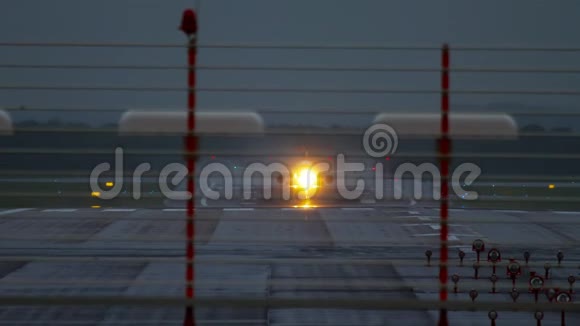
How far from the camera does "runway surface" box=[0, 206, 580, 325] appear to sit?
3.88 m

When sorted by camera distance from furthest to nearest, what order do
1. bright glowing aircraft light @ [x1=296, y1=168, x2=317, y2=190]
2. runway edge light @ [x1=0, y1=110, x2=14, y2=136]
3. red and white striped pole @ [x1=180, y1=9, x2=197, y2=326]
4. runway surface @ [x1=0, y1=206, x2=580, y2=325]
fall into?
1. bright glowing aircraft light @ [x1=296, y1=168, x2=317, y2=190]
2. runway surface @ [x1=0, y1=206, x2=580, y2=325]
3. runway edge light @ [x1=0, y1=110, x2=14, y2=136]
4. red and white striped pole @ [x1=180, y1=9, x2=197, y2=326]

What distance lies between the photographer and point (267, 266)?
11.1 m

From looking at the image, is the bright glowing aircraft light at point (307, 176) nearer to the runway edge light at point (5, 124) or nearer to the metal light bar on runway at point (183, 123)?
the metal light bar on runway at point (183, 123)

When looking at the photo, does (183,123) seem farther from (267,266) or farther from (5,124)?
(267,266)

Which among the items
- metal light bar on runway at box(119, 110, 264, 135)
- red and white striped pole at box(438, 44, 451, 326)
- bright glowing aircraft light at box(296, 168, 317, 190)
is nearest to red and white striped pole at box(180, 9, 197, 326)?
metal light bar on runway at box(119, 110, 264, 135)

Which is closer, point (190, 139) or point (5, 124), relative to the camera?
point (190, 139)

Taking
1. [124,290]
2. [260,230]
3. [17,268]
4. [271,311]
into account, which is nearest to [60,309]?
[124,290]

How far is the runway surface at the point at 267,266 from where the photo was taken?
3.88 metres

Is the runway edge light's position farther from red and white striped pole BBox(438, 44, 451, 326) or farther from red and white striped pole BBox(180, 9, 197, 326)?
red and white striped pole BBox(438, 44, 451, 326)

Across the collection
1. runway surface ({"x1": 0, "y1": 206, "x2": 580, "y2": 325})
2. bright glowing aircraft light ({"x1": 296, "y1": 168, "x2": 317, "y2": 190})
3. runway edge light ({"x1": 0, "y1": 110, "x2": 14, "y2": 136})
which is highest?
runway edge light ({"x1": 0, "y1": 110, "x2": 14, "y2": 136})

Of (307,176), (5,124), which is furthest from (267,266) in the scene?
(5,124)

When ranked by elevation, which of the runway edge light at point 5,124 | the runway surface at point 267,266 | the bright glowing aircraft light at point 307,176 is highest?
the runway edge light at point 5,124

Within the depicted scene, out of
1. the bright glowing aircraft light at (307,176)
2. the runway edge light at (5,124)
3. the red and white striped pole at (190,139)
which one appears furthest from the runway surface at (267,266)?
the runway edge light at (5,124)

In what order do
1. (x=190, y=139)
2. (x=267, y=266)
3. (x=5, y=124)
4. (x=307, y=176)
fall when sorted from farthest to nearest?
1. (x=267, y=266)
2. (x=307, y=176)
3. (x=5, y=124)
4. (x=190, y=139)
